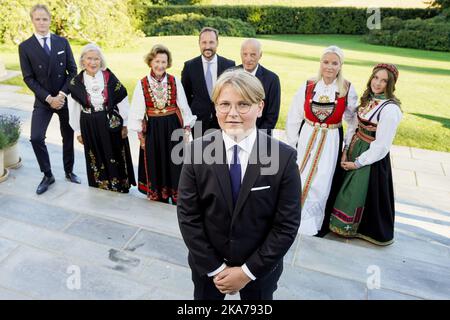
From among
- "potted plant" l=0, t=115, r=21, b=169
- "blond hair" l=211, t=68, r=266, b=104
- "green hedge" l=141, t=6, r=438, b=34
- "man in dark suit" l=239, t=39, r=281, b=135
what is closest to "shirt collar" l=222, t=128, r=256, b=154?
"blond hair" l=211, t=68, r=266, b=104

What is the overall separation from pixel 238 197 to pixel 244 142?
0.29m

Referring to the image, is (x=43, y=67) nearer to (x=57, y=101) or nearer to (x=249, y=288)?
(x=57, y=101)

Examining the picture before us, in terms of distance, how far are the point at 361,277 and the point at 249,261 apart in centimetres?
158

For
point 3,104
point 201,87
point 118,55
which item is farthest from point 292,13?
point 201,87

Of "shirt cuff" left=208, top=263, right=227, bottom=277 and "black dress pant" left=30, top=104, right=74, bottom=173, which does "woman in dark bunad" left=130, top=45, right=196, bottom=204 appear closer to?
"black dress pant" left=30, top=104, right=74, bottom=173

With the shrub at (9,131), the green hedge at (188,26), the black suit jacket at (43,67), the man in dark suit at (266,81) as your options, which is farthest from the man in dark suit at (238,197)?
the green hedge at (188,26)

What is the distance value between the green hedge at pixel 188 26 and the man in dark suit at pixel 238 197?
77.0 ft

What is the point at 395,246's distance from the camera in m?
3.94

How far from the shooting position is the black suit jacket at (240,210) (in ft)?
6.40

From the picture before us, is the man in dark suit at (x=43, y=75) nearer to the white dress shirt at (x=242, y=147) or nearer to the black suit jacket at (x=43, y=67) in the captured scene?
the black suit jacket at (x=43, y=67)

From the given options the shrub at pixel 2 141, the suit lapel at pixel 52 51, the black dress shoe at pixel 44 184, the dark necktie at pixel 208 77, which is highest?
the suit lapel at pixel 52 51

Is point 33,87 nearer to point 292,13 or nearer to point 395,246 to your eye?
point 395,246

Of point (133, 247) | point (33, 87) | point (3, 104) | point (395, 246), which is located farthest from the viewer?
point (3, 104)
